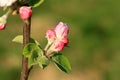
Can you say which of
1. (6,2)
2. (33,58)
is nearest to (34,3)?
(6,2)

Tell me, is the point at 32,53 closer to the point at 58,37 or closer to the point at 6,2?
the point at 58,37

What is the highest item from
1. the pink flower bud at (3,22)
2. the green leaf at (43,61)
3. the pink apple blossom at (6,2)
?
the pink apple blossom at (6,2)

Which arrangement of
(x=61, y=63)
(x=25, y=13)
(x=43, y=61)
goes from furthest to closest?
(x=61, y=63), (x=43, y=61), (x=25, y=13)

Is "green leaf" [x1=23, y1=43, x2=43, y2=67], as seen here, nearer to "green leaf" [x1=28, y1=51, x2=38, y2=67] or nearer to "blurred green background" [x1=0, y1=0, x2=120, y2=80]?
"green leaf" [x1=28, y1=51, x2=38, y2=67]

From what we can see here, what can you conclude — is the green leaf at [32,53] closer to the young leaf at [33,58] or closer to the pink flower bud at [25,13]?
the young leaf at [33,58]

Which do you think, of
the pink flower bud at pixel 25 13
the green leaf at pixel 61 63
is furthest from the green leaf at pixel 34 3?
the green leaf at pixel 61 63
